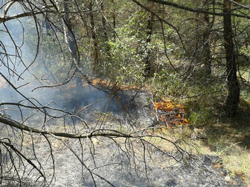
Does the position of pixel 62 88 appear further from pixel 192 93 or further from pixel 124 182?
pixel 124 182

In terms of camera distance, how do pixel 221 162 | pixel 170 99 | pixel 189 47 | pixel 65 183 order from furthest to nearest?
pixel 170 99 → pixel 189 47 → pixel 221 162 → pixel 65 183

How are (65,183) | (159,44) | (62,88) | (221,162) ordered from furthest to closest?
(62,88) < (159,44) < (221,162) < (65,183)

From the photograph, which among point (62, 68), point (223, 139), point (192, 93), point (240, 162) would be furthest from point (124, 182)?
point (62, 68)

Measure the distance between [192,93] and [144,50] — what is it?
2331 millimetres

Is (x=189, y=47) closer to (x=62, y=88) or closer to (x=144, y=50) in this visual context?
(x=144, y=50)

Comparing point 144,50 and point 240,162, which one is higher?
point 144,50

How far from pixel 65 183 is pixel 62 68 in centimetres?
Result: 639

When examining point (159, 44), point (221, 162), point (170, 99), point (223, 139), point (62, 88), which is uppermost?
point (159, 44)

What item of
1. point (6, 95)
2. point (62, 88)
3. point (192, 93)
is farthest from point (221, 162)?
point (6, 95)

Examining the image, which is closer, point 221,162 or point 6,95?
point 221,162

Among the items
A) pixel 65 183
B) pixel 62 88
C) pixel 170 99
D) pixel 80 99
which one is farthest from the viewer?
pixel 62 88

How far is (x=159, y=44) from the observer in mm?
7809

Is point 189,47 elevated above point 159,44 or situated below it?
below

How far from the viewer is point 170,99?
8.44 metres
